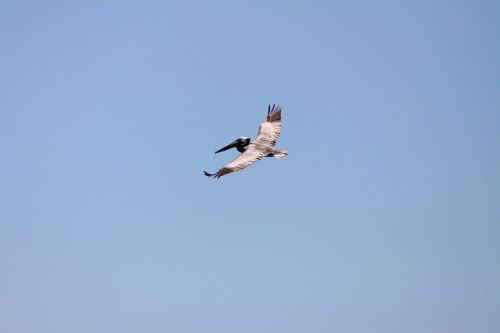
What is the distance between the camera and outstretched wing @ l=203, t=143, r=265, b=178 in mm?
43531

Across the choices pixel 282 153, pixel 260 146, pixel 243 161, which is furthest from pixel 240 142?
pixel 243 161

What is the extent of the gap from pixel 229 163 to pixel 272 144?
7661mm

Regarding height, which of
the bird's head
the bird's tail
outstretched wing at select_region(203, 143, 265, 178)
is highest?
the bird's head

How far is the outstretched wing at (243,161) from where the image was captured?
43.5 meters

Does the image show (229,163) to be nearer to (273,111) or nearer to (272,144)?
(272,144)

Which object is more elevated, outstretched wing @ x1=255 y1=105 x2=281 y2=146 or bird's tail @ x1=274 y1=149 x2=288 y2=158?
outstretched wing @ x1=255 y1=105 x2=281 y2=146

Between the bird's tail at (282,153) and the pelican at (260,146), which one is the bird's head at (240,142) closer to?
the pelican at (260,146)

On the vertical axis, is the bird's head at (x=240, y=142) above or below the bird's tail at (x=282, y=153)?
above

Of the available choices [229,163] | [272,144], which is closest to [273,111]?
[272,144]

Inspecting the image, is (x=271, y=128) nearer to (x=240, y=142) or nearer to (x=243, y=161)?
(x=240, y=142)

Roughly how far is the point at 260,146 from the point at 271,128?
18.7 ft

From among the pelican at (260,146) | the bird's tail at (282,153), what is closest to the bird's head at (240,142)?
the pelican at (260,146)

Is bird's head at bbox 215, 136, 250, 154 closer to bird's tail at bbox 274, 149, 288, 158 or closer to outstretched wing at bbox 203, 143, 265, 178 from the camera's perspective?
outstretched wing at bbox 203, 143, 265, 178

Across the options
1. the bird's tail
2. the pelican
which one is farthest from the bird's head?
the bird's tail
